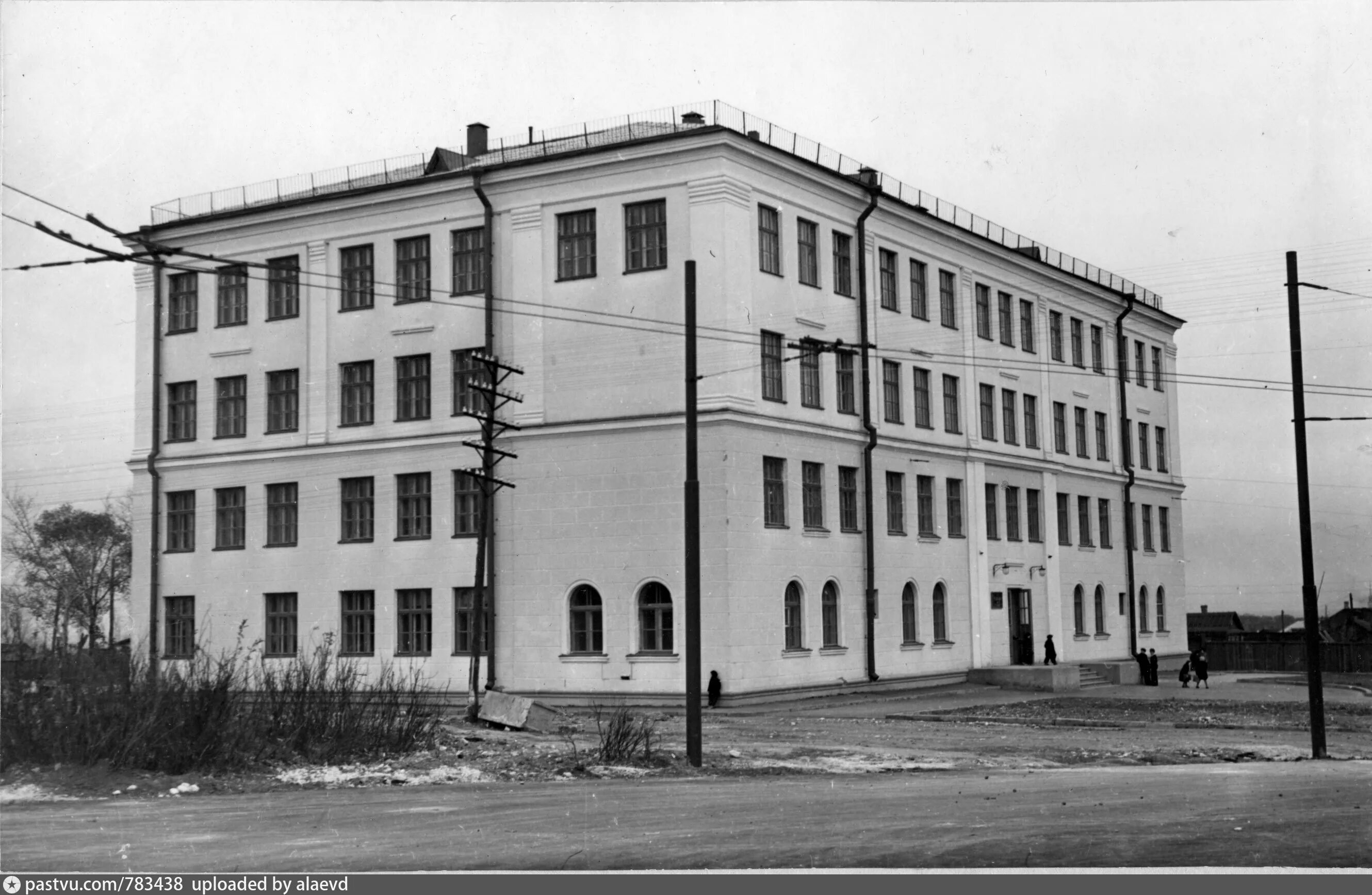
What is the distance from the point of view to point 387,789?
19859mm

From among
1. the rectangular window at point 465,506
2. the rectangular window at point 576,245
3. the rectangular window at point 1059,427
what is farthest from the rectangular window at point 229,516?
the rectangular window at point 1059,427

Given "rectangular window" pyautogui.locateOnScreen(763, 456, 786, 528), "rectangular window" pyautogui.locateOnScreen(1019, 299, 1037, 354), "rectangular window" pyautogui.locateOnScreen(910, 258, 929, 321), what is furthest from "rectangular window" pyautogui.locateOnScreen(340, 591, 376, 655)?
"rectangular window" pyautogui.locateOnScreen(1019, 299, 1037, 354)

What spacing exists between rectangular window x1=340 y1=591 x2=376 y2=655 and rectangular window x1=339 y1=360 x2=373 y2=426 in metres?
5.03

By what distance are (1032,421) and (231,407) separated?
27680mm

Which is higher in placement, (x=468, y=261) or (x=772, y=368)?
(x=468, y=261)

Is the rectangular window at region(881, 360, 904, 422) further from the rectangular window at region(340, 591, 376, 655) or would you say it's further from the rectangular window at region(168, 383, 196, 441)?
the rectangular window at region(168, 383, 196, 441)

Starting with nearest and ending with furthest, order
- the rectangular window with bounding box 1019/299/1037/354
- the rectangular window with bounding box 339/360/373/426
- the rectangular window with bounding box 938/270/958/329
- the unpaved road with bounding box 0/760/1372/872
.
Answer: the unpaved road with bounding box 0/760/1372/872 → the rectangular window with bounding box 339/360/373/426 → the rectangular window with bounding box 938/270/958/329 → the rectangular window with bounding box 1019/299/1037/354

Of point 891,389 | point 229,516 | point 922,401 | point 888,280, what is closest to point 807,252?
point 888,280

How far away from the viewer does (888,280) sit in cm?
4703

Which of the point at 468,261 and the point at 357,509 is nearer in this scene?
the point at 468,261

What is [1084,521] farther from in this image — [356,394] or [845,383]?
[356,394]

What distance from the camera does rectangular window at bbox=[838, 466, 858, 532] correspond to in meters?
43.9

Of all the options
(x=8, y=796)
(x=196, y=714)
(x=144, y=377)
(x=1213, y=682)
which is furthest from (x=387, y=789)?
(x=1213, y=682)

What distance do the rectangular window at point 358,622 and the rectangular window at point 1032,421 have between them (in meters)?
24.0
